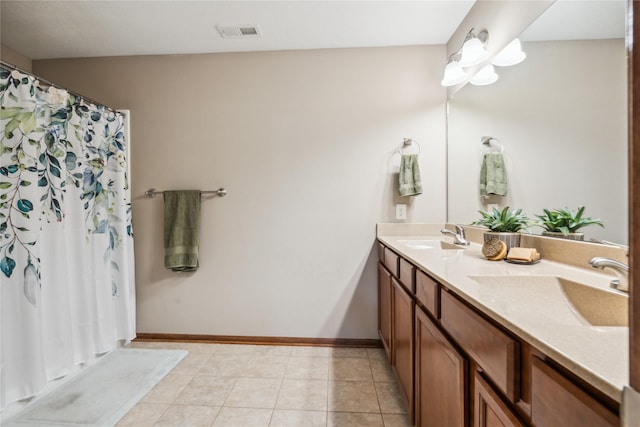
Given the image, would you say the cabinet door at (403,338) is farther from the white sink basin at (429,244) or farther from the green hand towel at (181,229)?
the green hand towel at (181,229)

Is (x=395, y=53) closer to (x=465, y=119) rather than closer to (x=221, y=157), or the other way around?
(x=465, y=119)

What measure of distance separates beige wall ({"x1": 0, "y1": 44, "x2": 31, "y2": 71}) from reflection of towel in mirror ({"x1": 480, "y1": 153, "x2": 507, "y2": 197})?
3478mm

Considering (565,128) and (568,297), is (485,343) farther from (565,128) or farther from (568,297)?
(565,128)

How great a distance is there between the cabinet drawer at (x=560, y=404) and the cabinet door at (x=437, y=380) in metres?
0.30

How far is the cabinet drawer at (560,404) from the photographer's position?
384 millimetres

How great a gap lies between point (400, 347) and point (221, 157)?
1.82 meters

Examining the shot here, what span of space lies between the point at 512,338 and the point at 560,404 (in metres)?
0.14

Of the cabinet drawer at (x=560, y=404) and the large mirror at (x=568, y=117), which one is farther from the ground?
the large mirror at (x=568, y=117)

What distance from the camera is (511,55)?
1411mm

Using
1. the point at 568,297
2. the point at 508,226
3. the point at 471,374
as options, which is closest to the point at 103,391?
the point at 471,374

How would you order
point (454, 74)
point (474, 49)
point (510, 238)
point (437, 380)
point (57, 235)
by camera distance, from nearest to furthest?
point (437, 380), point (510, 238), point (57, 235), point (474, 49), point (454, 74)

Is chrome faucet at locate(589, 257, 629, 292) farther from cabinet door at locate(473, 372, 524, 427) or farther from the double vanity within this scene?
cabinet door at locate(473, 372, 524, 427)

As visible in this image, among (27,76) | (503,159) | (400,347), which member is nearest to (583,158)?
(503,159)

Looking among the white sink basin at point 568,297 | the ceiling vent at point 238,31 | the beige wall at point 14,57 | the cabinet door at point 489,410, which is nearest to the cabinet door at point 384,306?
the white sink basin at point 568,297
